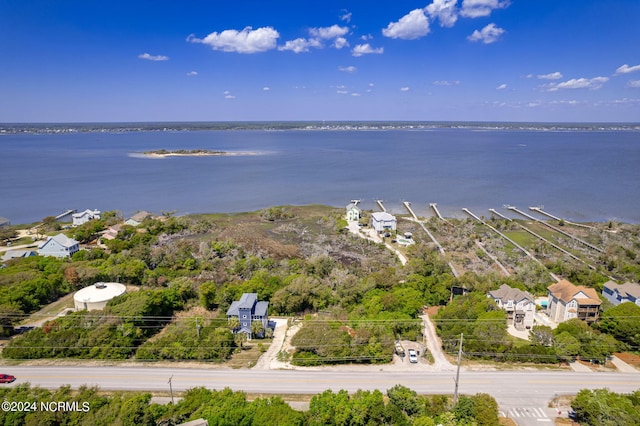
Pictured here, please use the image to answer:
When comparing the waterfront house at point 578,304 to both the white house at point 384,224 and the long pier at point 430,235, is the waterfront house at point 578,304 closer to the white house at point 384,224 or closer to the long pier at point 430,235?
the long pier at point 430,235

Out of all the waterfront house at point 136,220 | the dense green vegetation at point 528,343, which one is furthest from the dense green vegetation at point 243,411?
the waterfront house at point 136,220

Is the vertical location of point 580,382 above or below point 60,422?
below

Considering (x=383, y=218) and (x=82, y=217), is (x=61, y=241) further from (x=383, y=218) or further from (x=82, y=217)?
(x=383, y=218)

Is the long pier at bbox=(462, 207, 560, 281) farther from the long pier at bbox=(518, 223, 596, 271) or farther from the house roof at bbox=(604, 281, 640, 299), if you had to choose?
the house roof at bbox=(604, 281, 640, 299)

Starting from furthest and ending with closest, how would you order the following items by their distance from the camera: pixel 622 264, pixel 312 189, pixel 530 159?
pixel 530 159 < pixel 312 189 < pixel 622 264

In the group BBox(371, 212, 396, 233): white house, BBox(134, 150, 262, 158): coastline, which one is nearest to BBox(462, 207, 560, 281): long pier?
BBox(371, 212, 396, 233): white house

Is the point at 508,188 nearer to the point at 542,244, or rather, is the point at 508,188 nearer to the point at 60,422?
the point at 542,244

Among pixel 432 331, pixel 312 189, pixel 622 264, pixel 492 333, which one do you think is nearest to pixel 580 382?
pixel 492 333

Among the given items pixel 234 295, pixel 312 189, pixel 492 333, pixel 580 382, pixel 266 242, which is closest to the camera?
pixel 580 382
